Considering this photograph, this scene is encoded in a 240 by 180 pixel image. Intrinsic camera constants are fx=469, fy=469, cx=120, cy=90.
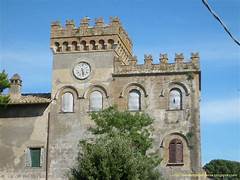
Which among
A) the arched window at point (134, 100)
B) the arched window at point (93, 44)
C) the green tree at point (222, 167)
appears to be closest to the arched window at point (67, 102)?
the arched window at point (93, 44)

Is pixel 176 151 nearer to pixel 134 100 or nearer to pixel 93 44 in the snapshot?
pixel 134 100

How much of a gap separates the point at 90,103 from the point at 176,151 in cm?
636

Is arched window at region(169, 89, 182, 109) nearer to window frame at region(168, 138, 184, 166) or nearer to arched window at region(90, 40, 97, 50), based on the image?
window frame at region(168, 138, 184, 166)

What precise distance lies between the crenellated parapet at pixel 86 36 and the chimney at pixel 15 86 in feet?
11.8

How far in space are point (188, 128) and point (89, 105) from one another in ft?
21.5

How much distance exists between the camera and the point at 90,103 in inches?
1201

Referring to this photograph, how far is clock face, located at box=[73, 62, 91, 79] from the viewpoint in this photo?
1220 inches

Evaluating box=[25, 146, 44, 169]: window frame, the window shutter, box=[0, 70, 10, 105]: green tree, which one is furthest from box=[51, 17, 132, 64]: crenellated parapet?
the window shutter

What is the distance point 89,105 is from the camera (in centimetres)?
3047

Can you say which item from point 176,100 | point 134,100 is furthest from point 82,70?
point 176,100

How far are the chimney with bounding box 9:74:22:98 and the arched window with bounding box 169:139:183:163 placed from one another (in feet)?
36.7

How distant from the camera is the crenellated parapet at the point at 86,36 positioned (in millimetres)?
30906

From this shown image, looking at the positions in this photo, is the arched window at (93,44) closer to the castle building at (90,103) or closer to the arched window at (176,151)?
the castle building at (90,103)

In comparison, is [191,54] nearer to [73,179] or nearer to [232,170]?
[73,179]
